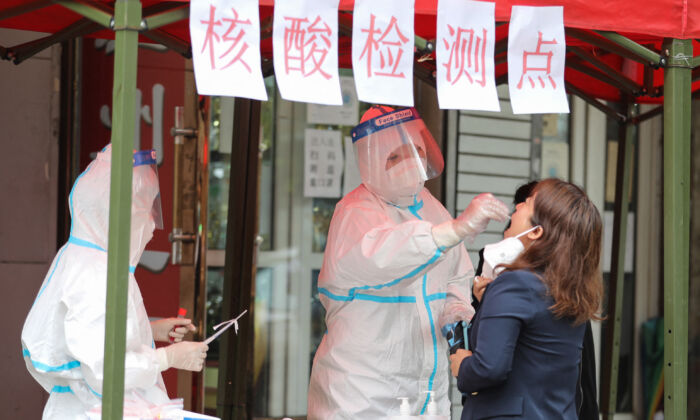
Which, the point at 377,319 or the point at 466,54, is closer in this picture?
the point at 466,54

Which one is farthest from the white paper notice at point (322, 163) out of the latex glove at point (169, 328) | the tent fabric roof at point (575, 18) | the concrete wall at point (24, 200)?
the latex glove at point (169, 328)

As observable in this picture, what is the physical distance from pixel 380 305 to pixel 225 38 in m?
1.30

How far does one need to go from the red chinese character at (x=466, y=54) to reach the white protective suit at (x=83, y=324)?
4.05 ft

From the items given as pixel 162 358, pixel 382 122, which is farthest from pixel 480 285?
pixel 162 358

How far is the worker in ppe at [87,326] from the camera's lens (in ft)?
9.50

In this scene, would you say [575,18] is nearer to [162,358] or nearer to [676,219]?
[676,219]

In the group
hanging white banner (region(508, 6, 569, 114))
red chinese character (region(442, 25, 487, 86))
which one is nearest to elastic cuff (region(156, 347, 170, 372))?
red chinese character (region(442, 25, 487, 86))

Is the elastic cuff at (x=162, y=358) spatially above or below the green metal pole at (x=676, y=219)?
below

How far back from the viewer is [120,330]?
2.74 meters

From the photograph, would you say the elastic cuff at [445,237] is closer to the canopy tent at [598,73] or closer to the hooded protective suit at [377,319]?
the hooded protective suit at [377,319]

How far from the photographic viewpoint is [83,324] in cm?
289

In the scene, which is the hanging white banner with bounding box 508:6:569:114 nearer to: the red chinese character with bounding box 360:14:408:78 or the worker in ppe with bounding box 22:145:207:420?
the red chinese character with bounding box 360:14:408:78

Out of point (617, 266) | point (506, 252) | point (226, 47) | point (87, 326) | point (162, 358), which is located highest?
point (226, 47)

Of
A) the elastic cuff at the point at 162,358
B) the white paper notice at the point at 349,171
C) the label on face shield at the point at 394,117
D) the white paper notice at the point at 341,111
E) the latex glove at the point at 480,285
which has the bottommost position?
the elastic cuff at the point at 162,358
